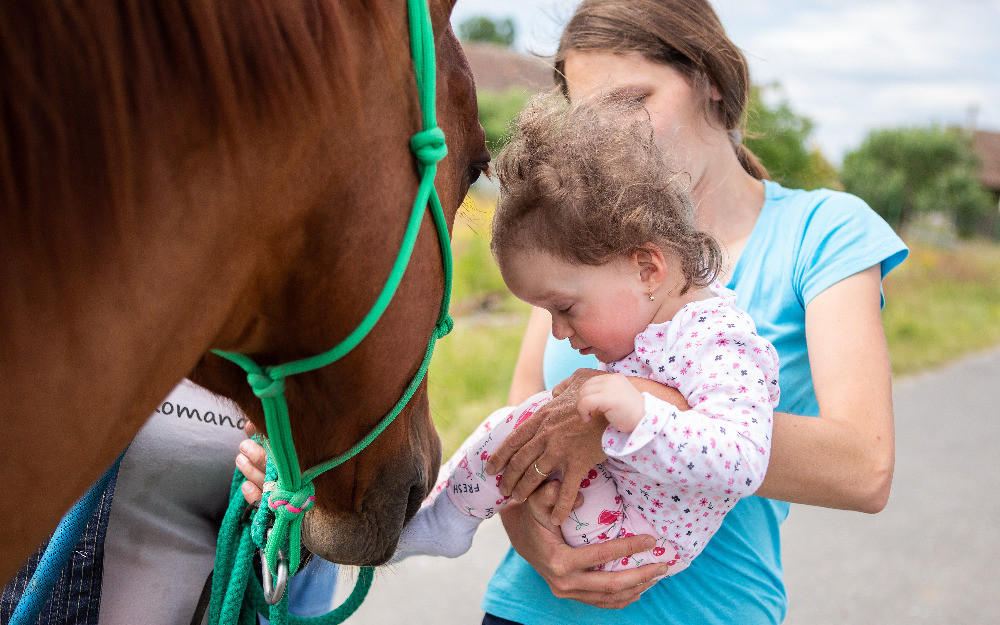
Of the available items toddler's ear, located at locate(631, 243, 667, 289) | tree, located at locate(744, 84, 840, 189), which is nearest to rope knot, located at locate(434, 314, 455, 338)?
toddler's ear, located at locate(631, 243, 667, 289)

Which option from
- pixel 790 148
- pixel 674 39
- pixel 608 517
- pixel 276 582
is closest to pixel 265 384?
pixel 276 582

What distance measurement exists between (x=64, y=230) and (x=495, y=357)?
529 centimetres

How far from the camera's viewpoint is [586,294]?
1.38 meters

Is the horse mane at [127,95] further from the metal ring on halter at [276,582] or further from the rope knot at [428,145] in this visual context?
the metal ring on halter at [276,582]

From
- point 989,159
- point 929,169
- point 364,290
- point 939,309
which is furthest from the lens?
point 989,159

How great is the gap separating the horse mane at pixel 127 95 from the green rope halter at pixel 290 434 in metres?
0.16

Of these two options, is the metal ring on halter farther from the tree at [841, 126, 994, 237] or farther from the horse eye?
the tree at [841, 126, 994, 237]

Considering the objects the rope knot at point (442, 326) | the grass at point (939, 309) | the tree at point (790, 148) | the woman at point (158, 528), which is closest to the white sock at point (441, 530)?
the woman at point (158, 528)

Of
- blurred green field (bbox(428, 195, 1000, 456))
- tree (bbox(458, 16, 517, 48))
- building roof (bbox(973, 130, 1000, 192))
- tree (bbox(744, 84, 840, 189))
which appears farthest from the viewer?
tree (bbox(458, 16, 517, 48))

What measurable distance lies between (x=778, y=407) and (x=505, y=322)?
5850 millimetres

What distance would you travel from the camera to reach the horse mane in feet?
2.18

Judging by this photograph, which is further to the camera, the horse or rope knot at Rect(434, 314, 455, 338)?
rope knot at Rect(434, 314, 455, 338)

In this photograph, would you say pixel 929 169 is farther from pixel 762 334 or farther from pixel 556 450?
pixel 556 450

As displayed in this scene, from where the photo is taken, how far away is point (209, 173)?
0.75 metres
